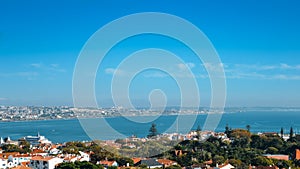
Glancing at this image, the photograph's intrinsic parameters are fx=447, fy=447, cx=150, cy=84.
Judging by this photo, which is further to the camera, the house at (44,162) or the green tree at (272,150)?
the green tree at (272,150)

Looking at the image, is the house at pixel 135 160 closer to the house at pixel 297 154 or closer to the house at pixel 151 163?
the house at pixel 151 163

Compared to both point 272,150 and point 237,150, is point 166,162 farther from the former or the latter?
point 272,150

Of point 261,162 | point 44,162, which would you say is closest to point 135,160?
point 44,162

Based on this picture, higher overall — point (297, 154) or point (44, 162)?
point (44, 162)

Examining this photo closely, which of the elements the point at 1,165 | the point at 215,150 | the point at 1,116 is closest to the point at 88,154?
the point at 1,165

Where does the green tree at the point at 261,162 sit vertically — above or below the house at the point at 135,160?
below

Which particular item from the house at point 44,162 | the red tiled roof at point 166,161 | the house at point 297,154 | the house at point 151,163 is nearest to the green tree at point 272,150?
the house at point 297,154

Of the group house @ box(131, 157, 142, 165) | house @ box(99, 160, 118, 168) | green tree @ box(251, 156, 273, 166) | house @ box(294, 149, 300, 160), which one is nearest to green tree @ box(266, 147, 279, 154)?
house @ box(294, 149, 300, 160)

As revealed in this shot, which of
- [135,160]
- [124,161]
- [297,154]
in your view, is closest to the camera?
[124,161]

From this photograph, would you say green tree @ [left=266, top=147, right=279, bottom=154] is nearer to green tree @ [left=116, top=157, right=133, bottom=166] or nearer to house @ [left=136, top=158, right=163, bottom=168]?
house @ [left=136, top=158, right=163, bottom=168]

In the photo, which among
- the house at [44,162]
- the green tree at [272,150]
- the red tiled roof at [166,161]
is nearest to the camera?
the house at [44,162]

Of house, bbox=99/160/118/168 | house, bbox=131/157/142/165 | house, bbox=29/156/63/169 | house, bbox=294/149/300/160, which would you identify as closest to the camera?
house, bbox=99/160/118/168
